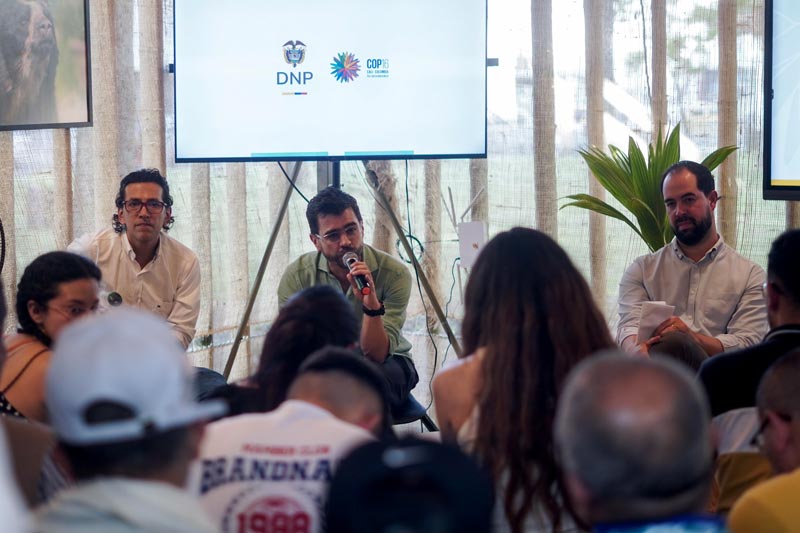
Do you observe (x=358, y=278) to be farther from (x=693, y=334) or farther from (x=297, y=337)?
(x=297, y=337)

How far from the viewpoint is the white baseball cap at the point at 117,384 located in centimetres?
127

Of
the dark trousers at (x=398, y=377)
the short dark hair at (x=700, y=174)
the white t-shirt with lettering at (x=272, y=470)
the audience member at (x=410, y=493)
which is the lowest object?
the dark trousers at (x=398, y=377)

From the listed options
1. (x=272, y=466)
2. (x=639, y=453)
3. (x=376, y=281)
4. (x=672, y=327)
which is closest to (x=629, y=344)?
(x=672, y=327)

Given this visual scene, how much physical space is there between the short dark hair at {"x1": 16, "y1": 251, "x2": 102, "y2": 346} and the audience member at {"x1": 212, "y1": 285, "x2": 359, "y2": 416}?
632mm

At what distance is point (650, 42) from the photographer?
489 cm

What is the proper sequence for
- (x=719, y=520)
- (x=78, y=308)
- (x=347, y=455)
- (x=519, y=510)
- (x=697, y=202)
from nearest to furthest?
(x=347, y=455)
(x=719, y=520)
(x=519, y=510)
(x=78, y=308)
(x=697, y=202)

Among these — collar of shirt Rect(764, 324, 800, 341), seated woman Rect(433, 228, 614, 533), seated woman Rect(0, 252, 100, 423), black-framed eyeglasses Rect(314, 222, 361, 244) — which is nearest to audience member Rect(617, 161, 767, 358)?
black-framed eyeglasses Rect(314, 222, 361, 244)

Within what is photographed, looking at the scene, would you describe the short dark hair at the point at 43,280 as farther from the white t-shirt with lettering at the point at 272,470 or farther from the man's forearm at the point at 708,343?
the man's forearm at the point at 708,343

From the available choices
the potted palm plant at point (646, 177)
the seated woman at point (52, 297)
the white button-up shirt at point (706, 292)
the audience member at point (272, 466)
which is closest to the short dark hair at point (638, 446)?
the audience member at point (272, 466)

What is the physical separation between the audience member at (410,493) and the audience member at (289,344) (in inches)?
49.3

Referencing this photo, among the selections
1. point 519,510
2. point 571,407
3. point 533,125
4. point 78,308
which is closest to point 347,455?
point 571,407

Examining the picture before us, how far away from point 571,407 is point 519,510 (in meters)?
0.79

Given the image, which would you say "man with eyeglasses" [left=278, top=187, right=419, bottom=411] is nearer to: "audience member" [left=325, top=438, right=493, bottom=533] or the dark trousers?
the dark trousers

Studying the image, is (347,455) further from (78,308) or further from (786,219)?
(786,219)
